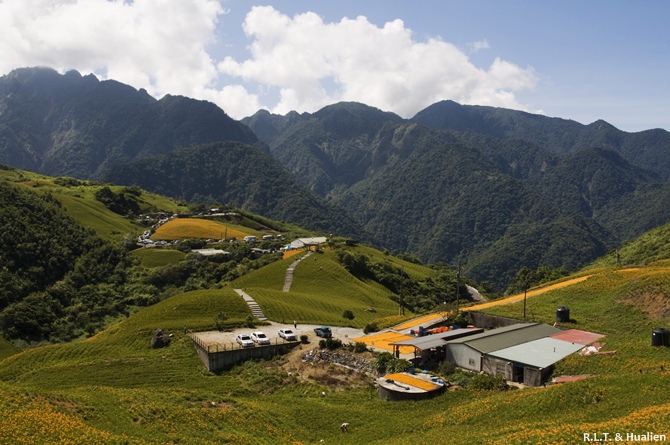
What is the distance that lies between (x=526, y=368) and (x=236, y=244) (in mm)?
99916

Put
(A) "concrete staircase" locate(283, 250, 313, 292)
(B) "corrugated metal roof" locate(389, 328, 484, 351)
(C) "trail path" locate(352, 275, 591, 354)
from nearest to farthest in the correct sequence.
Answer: (B) "corrugated metal roof" locate(389, 328, 484, 351) → (C) "trail path" locate(352, 275, 591, 354) → (A) "concrete staircase" locate(283, 250, 313, 292)

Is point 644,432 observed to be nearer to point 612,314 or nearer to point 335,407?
point 335,407

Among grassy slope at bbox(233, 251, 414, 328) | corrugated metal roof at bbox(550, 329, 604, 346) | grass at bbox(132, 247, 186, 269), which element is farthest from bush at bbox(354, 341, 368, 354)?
grass at bbox(132, 247, 186, 269)

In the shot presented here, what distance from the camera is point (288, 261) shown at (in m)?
92.3

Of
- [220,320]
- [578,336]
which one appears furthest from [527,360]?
[220,320]

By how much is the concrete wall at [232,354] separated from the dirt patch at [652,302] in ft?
97.7

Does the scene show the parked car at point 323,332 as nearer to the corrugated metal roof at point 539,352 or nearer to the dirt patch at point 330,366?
the dirt patch at point 330,366

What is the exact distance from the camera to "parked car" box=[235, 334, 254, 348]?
41.8m

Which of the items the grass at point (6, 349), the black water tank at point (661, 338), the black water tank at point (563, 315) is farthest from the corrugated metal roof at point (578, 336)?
the grass at point (6, 349)

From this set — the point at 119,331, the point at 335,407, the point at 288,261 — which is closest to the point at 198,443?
the point at 335,407

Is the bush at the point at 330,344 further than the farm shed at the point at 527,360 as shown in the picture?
Yes

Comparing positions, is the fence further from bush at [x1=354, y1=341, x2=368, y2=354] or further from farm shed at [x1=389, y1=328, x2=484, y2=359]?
farm shed at [x1=389, y1=328, x2=484, y2=359]

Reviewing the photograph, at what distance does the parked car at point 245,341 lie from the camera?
41.8 metres

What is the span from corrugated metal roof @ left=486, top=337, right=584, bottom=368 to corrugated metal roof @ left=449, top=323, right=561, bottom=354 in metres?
0.71
